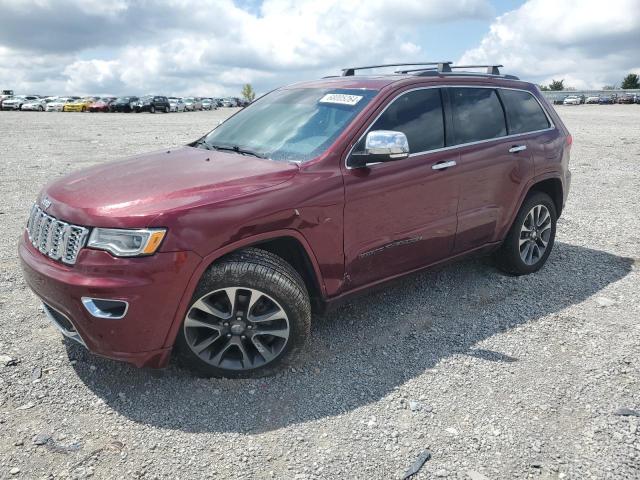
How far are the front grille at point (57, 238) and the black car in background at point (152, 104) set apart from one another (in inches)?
1745

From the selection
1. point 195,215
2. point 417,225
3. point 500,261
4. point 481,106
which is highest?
point 481,106

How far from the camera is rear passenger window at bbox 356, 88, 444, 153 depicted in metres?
3.73

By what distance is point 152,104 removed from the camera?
1754 inches

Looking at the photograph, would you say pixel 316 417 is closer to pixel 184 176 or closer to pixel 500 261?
pixel 184 176

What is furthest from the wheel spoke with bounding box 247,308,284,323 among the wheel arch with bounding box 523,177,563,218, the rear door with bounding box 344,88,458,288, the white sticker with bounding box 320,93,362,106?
the wheel arch with bounding box 523,177,563,218

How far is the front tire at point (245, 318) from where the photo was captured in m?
2.99

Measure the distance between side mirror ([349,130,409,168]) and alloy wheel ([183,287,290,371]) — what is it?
3.49ft

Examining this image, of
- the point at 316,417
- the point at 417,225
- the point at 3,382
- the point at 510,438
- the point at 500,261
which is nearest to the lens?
the point at 510,438

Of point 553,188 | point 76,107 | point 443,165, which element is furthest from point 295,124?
point 76,107

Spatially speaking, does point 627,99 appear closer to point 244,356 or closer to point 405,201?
point 405,201

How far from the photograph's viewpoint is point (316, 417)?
295 centimetres

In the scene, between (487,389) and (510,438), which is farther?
(487,389)

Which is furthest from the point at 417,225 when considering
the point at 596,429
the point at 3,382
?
the point at 3,382

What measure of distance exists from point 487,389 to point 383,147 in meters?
1.61
